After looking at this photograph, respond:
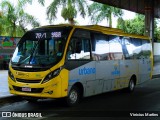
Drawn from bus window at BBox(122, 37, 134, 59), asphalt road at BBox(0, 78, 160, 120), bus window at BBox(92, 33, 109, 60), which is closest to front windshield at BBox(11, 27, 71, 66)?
asphalt road at BBox(0, 78, 160, 120)

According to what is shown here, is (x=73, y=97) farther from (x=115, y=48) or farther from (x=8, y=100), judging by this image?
(x=115, y=48)

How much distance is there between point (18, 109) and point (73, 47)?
253 cm

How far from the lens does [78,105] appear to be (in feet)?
36.6

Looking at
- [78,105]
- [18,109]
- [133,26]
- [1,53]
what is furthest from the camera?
[133,26]

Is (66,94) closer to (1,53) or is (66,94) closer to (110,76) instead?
(110,76)

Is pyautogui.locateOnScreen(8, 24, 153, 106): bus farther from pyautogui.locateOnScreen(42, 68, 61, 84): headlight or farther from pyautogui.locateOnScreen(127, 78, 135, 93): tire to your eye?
pyautogui.locateOnScreen(127, 78, 135, 93): tire

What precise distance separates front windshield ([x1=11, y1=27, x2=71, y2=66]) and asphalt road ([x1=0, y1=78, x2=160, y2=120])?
1.42 metres

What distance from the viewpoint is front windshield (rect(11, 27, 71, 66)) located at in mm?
10477

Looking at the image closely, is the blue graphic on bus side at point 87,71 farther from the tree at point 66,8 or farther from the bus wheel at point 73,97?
the tree at point 66,8

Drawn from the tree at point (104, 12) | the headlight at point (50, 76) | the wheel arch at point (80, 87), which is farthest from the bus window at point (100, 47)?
the tree at point (104, 12)

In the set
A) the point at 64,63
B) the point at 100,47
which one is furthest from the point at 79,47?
the point at 100,47

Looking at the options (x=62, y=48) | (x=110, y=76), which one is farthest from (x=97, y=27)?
(x=62, y=48)

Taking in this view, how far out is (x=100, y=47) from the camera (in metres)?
12.6

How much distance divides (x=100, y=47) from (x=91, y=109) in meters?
2.90
